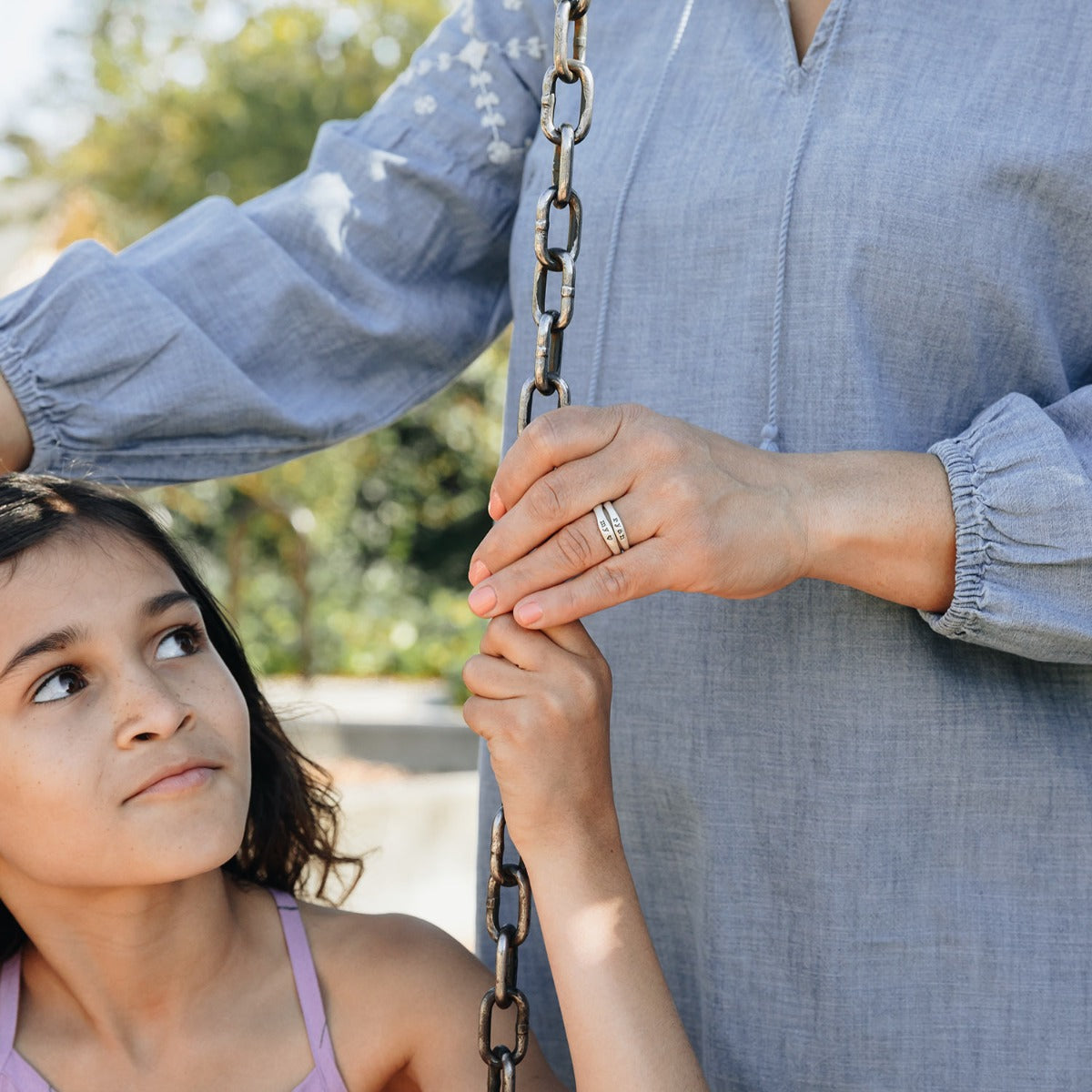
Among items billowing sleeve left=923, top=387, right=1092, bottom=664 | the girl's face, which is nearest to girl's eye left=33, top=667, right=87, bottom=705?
the girl's face

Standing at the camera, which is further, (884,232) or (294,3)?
(294,3)

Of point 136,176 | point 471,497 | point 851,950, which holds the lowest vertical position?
point 851,950

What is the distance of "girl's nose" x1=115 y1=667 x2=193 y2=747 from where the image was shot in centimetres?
144

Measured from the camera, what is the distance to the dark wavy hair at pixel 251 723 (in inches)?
61.2

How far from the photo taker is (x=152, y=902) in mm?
1571

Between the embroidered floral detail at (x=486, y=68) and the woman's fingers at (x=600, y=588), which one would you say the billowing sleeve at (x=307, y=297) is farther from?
the woman's fingers at (x=600, y=588)

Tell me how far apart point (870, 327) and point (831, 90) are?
25cm

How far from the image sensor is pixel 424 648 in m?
10.2

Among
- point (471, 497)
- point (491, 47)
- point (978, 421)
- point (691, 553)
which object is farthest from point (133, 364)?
point (471, 497)

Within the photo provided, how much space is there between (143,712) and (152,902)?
10.6 inches

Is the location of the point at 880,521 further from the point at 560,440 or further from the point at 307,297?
the point at 307,297

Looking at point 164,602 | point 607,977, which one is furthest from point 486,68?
point 607,977

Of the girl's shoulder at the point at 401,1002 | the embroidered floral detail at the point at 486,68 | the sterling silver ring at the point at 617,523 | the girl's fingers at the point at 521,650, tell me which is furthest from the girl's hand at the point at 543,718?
the embroidered floral detail at the point at 486,68

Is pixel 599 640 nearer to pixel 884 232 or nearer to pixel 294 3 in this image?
pixel 884 232
